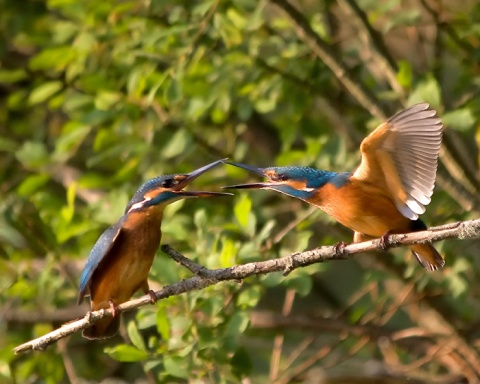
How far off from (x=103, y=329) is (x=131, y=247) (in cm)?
38

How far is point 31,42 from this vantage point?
541 cm

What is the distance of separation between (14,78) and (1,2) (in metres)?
0.49

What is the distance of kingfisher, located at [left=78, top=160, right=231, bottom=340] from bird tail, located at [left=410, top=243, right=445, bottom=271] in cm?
79

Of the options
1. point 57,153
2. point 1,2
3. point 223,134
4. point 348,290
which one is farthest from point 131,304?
point 348,290

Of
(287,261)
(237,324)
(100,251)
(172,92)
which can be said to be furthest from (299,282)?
(287,261)

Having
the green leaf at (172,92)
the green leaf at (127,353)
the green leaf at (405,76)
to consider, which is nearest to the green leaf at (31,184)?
the green leaf at (172,92)

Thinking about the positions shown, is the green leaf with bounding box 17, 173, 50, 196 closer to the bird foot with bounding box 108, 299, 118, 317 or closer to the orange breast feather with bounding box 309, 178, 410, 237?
the bird foot with bounding box 108, 299, 118, 317

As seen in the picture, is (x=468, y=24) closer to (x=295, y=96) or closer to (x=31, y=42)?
(x=295, y=96)

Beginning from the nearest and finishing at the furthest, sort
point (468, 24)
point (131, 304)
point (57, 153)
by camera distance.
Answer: point (131, 304), point (468, 24), point (57, 153)

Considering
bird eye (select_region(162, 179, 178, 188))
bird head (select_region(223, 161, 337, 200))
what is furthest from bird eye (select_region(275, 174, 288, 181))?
bird eye (select_region(162, 179, 178, 188))

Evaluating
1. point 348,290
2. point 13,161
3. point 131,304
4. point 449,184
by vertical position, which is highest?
point 131,304

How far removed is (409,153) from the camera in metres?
3.07

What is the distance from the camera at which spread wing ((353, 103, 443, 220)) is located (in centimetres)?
301

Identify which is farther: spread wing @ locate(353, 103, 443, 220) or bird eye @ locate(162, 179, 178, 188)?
bird eye @ locate(162, 179, 178, 188)
